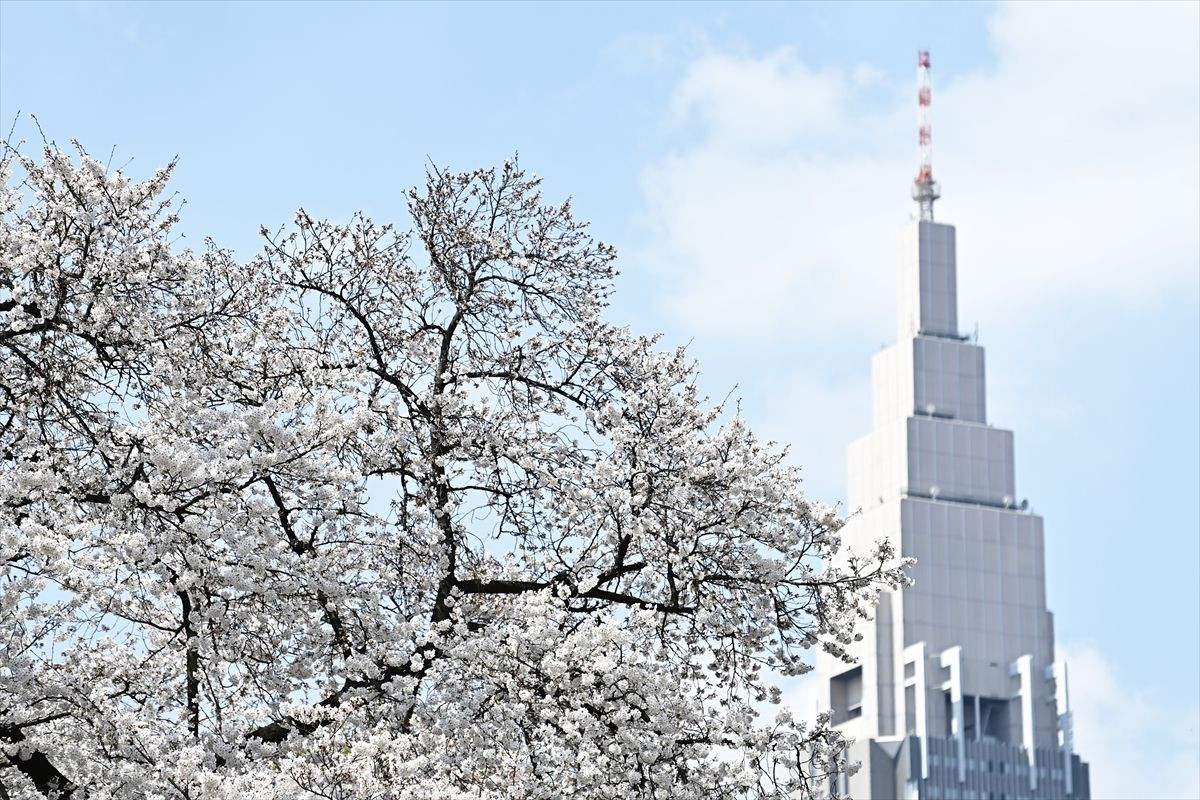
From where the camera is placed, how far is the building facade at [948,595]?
134 metres

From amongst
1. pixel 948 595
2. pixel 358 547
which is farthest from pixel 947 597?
pixel 358 547

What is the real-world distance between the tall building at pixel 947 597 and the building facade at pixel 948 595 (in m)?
0.11

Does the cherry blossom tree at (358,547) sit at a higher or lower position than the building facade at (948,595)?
lower

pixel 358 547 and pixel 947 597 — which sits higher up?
pixel 947 597

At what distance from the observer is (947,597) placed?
136m

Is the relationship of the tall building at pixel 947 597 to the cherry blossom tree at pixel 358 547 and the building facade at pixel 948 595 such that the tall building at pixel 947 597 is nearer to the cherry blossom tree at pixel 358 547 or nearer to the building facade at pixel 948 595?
the building facade at pixel 948 595

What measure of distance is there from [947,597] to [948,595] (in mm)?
170

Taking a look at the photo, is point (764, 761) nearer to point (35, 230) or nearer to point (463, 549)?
point (463, 549)

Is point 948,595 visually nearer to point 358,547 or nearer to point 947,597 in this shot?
point 947,597

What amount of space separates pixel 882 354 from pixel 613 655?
422 ft

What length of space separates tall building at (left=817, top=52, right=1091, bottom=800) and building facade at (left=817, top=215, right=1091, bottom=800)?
0.35 feet

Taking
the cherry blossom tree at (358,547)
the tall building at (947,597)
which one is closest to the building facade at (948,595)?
the tall building at (947,597)

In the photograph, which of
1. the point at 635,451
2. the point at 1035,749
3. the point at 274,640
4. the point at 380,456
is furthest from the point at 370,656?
the point at 1035,749

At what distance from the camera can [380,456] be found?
14.5 meters
